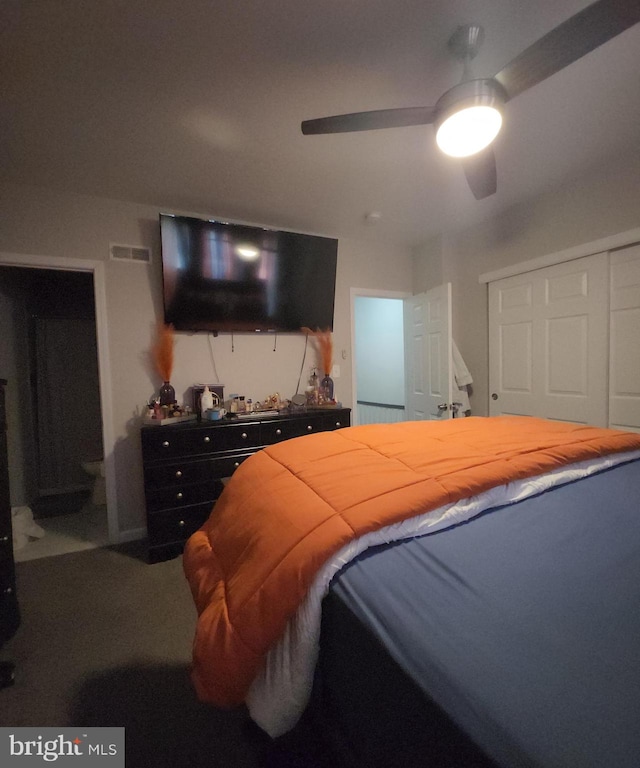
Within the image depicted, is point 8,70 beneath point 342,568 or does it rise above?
above

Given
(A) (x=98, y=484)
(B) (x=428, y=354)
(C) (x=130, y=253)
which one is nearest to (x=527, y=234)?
(B) (x=428, y=354)

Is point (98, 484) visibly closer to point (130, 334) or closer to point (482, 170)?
point (130, 334)

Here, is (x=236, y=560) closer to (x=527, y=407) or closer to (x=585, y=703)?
(x=585, y=703)

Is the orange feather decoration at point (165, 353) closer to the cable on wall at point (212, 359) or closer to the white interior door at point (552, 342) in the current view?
the cable on wall at point (212, 359)

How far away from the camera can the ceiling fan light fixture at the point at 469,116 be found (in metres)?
1.25

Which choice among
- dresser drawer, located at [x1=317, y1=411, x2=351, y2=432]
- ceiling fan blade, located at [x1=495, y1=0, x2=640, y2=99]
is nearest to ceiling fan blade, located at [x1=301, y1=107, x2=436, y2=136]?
ceiling fan blade, located at [x1=495, y1=0, x2=640, y2=99]

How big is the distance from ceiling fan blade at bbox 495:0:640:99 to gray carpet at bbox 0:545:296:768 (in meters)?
2.34

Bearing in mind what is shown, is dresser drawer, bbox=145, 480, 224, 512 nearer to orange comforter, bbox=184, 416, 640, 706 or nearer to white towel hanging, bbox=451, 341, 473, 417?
orange comforter, bbox=184, 416, 640, 706

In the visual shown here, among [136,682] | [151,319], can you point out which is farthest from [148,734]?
[151,319]

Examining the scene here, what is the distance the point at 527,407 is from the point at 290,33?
2.94 m

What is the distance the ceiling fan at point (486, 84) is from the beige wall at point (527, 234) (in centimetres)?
151

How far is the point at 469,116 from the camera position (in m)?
1.32

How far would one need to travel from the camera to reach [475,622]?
1.98ft

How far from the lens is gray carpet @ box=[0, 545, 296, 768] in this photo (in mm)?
1138
